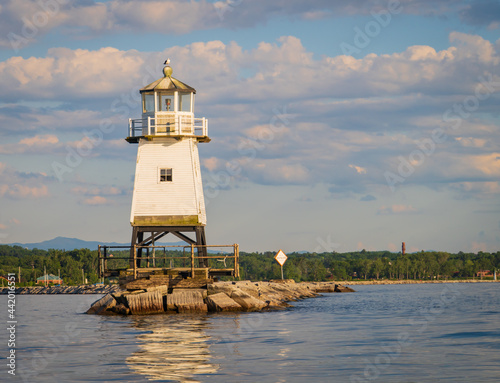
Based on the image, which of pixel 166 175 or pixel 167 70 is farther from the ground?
pixel 167 70

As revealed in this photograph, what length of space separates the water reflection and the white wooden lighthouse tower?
30.5ft

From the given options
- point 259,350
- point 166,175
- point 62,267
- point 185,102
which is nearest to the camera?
point 259,350

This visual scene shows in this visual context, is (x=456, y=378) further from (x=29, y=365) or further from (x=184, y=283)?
(x=184, y=283)

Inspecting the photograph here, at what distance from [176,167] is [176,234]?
3670 millimetres

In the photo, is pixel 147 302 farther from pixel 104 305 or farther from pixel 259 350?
pixel 259 350

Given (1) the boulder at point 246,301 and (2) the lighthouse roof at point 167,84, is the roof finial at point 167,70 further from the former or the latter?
(1) the boulder at point 246,301

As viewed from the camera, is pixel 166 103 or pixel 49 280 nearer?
pixel 166 103

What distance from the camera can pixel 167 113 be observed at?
38.3 metres

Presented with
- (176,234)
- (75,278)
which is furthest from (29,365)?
(75,278)

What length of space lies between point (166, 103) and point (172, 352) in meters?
21.3

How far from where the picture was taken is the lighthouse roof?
38469mm

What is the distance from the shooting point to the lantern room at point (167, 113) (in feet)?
125

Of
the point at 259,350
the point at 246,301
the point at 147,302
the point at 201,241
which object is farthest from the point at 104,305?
the point at 259,350

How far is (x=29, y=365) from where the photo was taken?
59.8ft
